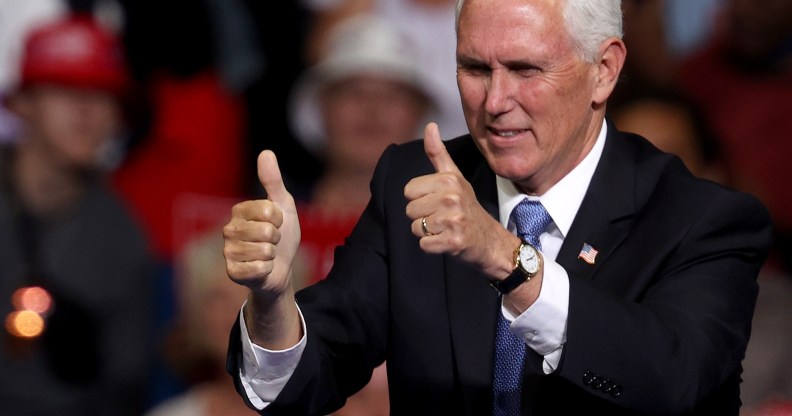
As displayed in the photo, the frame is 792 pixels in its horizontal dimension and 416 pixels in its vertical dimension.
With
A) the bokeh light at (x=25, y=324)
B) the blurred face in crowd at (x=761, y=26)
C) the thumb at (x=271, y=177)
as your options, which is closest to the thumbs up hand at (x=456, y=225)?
the thumb at (x=271, y=177)

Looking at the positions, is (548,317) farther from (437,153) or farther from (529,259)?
(437,153)

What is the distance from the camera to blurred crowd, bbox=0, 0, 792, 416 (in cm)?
456

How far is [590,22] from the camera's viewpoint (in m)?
2.49

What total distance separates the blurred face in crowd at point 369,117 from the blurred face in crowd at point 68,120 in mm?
780

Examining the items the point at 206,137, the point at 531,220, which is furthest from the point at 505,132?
the point at 206,137

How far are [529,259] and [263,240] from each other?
1.29 feet

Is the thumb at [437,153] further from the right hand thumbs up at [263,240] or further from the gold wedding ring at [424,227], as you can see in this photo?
the right hand thumbs up at [263,240]

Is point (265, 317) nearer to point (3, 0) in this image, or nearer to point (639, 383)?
point (639, 383)

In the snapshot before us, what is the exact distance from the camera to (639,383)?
2.26 m

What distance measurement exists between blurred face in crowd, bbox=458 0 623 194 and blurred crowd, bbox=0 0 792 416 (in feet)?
5.99

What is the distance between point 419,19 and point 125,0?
109 centimetres

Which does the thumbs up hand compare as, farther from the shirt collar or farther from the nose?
the shirt collar

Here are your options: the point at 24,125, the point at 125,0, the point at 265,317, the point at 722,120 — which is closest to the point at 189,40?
the point at 125,0

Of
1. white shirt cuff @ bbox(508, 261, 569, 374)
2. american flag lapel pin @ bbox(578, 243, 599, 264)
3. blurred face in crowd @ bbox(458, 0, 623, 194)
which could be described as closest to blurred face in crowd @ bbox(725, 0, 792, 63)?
blurred face in crowd @ bbox(458, 0, 623, 194)
